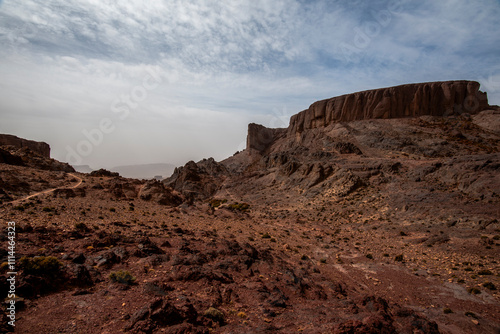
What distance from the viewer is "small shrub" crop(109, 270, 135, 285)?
9844 millimetres

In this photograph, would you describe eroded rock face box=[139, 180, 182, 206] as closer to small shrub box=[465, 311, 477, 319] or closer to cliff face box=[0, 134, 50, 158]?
small shrub box=[465, 311, 477, 319]

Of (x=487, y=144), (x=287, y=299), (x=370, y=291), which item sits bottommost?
(x=370, y=291)

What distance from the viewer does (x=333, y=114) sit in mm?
85500

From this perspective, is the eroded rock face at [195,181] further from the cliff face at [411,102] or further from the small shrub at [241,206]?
the cliff face at [411,102]

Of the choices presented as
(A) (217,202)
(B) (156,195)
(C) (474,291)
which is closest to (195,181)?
(A) (217,202)

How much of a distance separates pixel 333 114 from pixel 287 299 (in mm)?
82577

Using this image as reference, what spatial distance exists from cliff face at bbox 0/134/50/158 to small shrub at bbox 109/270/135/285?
82270mm

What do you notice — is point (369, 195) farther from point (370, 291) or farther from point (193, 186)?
point (193, 186)

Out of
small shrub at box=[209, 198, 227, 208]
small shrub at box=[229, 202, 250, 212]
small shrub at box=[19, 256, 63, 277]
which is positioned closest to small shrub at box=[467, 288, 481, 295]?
small shrub at box=[19, 256, 63, 277]

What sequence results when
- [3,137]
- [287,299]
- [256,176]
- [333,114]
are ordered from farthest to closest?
[333,114], [3,137], [256,176], [287,299]

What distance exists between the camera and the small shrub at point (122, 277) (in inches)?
388

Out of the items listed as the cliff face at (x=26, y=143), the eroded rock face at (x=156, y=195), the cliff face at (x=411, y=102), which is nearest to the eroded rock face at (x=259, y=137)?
the cliff face at (x=411, y=102)

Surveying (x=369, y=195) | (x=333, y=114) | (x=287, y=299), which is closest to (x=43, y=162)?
(x=287, y=299)

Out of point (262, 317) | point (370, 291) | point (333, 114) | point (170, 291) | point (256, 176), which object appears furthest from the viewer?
point (333, 114)
